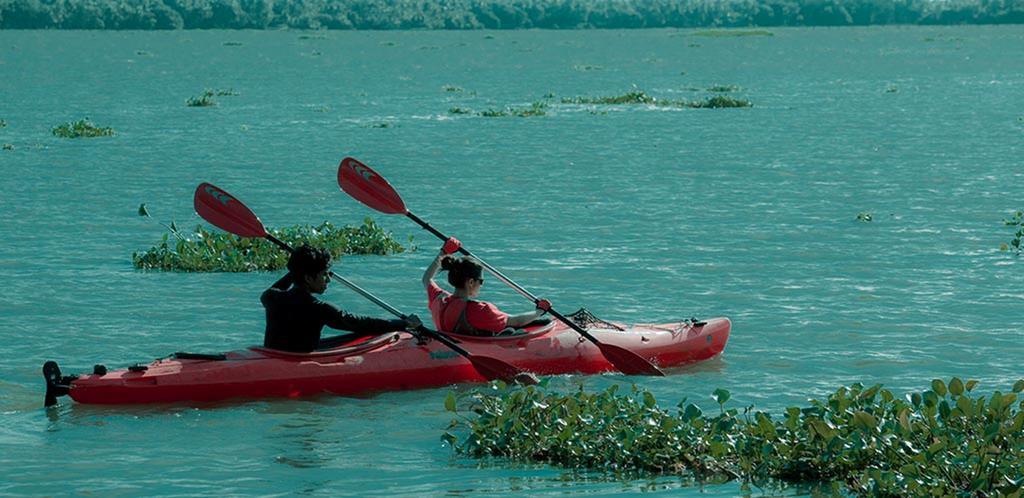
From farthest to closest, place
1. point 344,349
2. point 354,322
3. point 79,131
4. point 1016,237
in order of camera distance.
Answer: point 79,131 → point 1016,237 → point 344,349 → point 354,322

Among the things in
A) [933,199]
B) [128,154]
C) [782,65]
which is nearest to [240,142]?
[128,154]

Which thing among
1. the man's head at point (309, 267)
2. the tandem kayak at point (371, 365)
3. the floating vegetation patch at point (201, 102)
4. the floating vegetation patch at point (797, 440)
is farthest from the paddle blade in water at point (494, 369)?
the floating vegetation patch at point (201, 102)

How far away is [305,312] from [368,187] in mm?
3697

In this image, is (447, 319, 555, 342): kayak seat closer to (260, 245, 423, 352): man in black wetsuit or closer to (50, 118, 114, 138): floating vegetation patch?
(260, 245, 423, 352): man in black wetsuit

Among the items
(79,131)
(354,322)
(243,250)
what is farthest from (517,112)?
(354,322)

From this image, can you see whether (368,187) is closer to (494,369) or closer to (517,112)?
(494,369)

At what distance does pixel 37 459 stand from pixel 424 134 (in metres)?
32.3

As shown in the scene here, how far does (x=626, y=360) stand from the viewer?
15625mm

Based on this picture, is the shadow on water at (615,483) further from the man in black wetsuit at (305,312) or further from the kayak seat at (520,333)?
the kayak seat at (520,333)

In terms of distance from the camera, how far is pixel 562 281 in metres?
21.1

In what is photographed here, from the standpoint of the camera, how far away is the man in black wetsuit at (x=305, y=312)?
46.6 feet

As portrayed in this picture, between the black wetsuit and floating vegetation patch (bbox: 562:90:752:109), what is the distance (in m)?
41.7

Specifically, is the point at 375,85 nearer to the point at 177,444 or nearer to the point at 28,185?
the point at 28,185

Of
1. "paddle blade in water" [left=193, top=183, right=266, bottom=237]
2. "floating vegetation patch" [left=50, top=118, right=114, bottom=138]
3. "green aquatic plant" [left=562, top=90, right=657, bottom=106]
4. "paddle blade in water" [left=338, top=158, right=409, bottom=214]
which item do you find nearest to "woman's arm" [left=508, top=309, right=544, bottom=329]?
"paddle blade in water" [left=338, top=158, right=409, bottom=214]
